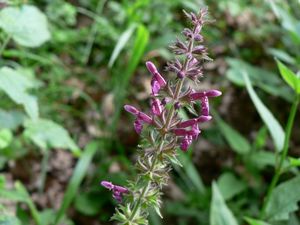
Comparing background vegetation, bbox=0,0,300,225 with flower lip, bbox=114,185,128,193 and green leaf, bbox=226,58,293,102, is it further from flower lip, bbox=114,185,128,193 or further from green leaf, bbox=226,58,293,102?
flower lip, bbox=114,185,128,193

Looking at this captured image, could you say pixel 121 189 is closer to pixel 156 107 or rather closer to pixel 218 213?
pixel 156 107

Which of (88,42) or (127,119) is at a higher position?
(88,42)

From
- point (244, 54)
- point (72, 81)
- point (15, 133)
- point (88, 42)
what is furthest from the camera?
point (244, 54)

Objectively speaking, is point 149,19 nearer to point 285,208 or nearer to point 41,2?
point 41,2

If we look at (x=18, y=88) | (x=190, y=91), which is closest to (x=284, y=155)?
(x=190, y=91)

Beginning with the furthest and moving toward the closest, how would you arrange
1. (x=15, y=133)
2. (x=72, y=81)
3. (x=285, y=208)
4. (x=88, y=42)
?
(x=72, y=81) → (x=88, y=42) → (x=15, y=133) → (x=285, y=208)

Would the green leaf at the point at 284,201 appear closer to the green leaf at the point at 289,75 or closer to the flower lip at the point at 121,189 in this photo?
the green leaf at the point at 289,75

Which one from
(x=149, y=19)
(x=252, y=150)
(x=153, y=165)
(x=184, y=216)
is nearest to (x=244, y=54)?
(x=149, y=19)

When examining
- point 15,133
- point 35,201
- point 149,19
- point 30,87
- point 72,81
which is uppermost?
point 149,19
